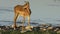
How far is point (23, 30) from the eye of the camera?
118 inches

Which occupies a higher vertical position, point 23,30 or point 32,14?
point 32,14

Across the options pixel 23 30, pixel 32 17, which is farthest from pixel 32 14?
pixel 23 30

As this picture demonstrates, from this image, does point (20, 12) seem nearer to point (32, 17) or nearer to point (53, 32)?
point (32, 17)

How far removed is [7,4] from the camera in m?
3.02

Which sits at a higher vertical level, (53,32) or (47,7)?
(47,7)

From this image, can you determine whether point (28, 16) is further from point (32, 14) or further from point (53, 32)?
point (53, 32)

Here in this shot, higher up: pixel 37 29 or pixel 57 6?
pixel 57 6

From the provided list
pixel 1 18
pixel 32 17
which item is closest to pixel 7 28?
pixel 1 18

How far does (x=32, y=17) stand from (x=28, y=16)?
5cm

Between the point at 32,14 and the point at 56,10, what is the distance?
0.30m

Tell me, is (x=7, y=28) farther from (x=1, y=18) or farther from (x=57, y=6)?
(x=57, y=6)

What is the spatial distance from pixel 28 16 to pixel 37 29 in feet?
0.64

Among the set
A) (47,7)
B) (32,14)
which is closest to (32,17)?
(32,14)

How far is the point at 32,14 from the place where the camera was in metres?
3.00
